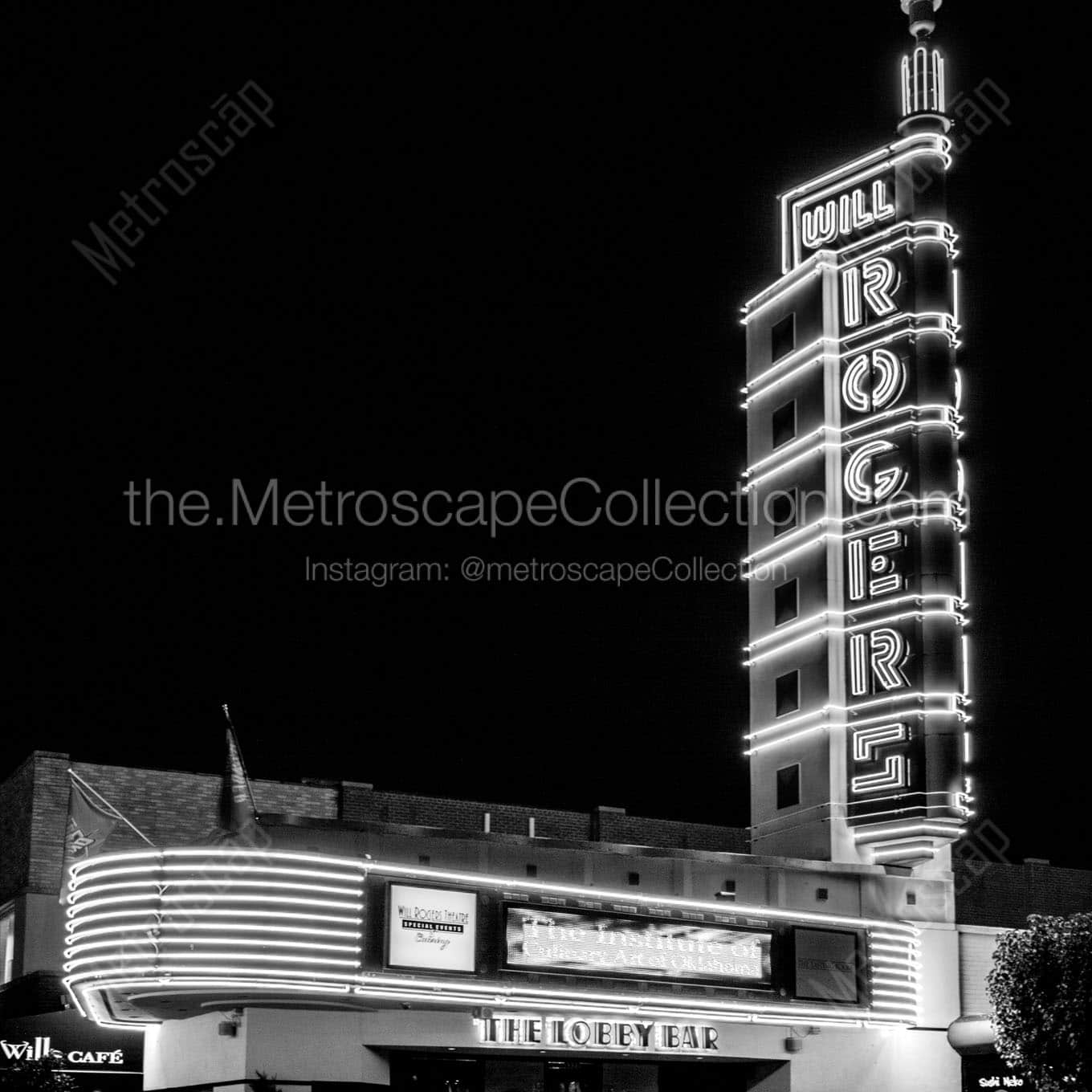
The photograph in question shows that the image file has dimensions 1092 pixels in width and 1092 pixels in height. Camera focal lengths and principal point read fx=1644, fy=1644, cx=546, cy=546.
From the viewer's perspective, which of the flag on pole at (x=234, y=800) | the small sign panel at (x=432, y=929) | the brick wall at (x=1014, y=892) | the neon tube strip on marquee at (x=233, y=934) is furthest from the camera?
the brick wall at (x=1014, y=892)

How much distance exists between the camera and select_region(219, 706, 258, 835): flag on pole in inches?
985

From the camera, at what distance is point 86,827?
31.1 meters

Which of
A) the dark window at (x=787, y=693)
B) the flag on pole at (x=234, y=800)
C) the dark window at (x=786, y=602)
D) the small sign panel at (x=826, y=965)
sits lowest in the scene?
the small sign panel at (x=826, y=965)

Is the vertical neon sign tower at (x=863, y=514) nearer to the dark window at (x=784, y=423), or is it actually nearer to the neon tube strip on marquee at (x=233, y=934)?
the dark window at (x=784, y=423)

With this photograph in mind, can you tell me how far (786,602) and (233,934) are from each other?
15.7m

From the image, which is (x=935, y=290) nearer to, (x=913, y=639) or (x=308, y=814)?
(x=913, y=639)

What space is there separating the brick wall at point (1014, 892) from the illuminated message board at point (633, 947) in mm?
22010

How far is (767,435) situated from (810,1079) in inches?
557

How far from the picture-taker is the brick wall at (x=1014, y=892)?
49.9 m

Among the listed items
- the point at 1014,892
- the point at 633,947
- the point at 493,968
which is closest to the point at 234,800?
the point at 493,968

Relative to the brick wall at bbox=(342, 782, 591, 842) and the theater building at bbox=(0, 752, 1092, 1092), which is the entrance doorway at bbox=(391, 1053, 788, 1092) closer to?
the theater building at bbox=(0, 752, 1092, 1092)

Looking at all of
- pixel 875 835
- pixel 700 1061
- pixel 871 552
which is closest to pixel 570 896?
pixel 700 1061

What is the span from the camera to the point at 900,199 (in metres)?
36.1

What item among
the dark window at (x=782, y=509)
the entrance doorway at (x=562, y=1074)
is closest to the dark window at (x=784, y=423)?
the dark window at (x=782, y=509)
